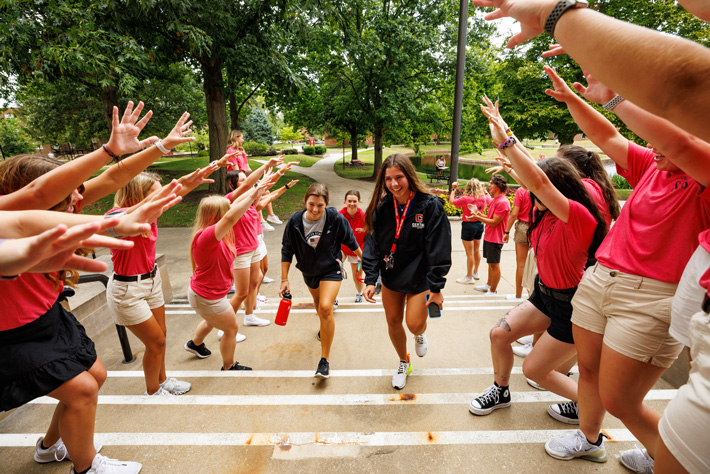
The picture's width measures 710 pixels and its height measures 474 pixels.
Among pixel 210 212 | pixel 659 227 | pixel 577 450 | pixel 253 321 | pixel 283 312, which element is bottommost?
pixel 253 321

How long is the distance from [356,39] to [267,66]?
6542 mm

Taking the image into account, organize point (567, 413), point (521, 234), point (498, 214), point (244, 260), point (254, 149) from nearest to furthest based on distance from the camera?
point (567, 413), point (244, 260), point (521, 234), point (498, 214), point (254, 149)

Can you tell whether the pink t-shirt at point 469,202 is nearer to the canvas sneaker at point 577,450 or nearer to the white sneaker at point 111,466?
the canvas sneaker at point 577,450

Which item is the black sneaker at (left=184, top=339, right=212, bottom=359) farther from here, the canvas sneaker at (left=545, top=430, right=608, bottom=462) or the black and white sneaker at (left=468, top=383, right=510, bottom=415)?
the canvas sneaker at (left=545, top=430, right=608, bottom=462)

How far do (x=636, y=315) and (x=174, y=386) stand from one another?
3.81 m

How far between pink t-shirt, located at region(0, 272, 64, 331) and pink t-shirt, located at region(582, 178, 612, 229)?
3786 mm

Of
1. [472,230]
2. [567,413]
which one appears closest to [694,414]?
[567,413]

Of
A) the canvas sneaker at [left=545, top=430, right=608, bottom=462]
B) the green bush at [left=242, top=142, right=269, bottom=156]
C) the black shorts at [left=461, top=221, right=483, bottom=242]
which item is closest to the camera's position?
the canvas sneaker at [left=545, top=430, right=608, bottom=462]

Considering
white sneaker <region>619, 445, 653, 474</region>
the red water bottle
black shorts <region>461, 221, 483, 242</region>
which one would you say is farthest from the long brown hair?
black shorts <region>461, 221, 483, 242</region>

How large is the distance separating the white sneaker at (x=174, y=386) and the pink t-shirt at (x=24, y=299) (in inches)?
61.5

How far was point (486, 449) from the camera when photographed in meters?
2.51

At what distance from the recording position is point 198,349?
3.96 m

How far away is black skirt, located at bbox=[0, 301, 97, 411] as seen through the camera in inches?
74.6

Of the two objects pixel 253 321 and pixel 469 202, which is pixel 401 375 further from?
pixel 469 202
